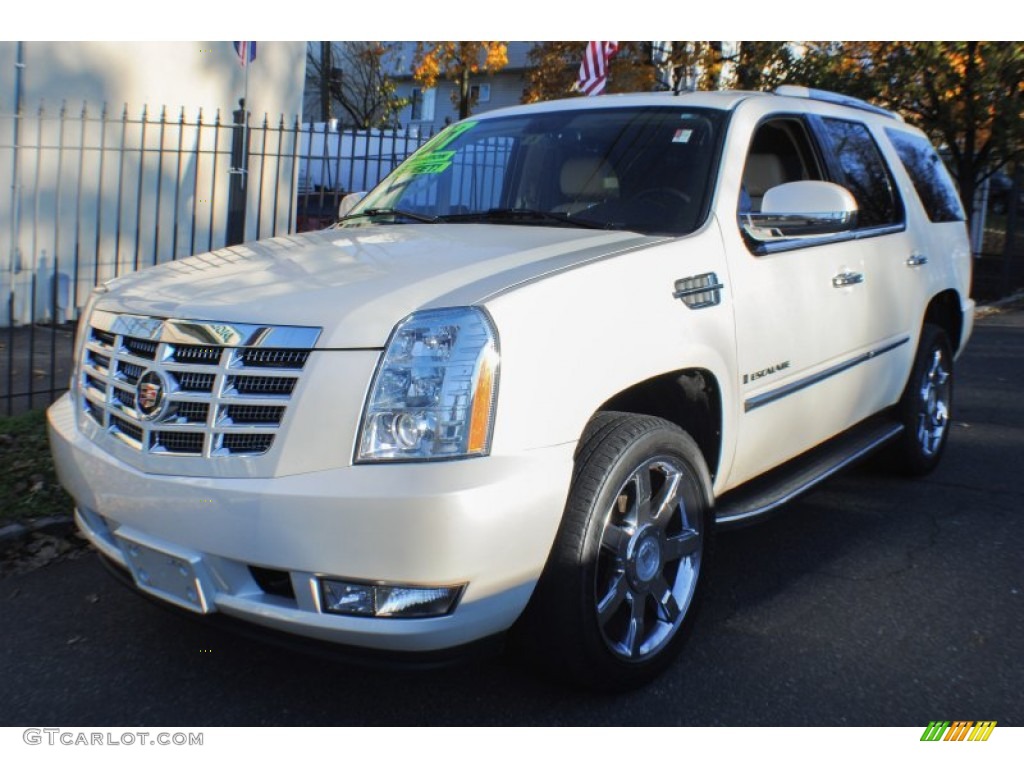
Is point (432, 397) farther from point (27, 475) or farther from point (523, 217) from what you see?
point (27, 475)

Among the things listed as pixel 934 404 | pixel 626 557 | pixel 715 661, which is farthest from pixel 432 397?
pixel 934 404

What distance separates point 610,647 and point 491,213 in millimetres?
1794

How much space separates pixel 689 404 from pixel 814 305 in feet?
2.92

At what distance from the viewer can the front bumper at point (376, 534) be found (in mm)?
2475

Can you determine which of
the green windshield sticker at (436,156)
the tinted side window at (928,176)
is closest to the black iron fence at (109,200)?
the green windshield sticker at (436,156)

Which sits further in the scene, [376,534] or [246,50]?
[246,50]

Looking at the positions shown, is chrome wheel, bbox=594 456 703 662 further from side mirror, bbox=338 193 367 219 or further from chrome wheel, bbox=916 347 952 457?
chrome wheel, bbox=916 347 952 457

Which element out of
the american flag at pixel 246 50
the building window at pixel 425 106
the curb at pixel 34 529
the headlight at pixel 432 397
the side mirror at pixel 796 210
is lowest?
the curb at pixel 34 529

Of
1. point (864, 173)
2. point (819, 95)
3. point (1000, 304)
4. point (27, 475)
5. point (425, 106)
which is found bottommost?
point (27, 475)

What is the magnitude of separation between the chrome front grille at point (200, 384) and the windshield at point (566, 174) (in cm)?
138

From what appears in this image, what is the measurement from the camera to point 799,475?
13.3ft

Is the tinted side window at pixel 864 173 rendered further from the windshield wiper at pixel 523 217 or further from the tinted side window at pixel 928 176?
the windshield wiper at pixel 523 217

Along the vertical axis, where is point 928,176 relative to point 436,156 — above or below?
above
